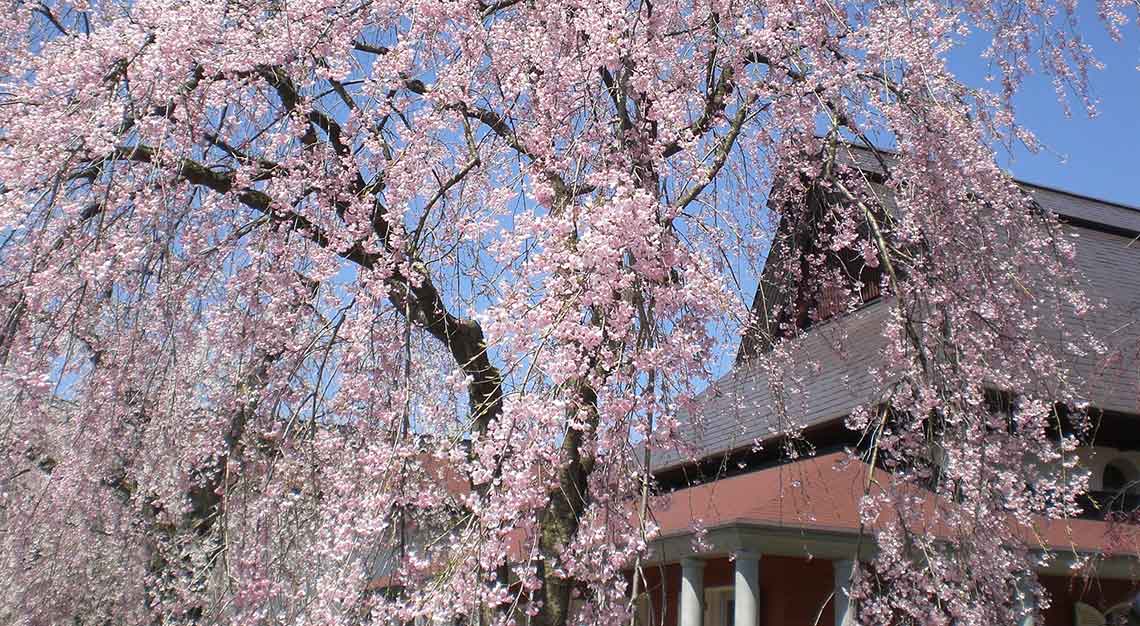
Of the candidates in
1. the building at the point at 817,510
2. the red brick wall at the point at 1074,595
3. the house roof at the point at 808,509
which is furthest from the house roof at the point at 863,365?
the red brick wall at the point at 1074,595

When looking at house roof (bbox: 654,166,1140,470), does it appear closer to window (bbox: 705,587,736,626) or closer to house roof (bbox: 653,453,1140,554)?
house roof (bbox: 653,453,1140,554)

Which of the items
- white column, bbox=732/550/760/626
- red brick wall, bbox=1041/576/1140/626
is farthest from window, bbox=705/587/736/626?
red brick wall, bbox=1041/576/1140/626

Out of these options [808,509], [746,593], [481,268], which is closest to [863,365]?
[808,509]

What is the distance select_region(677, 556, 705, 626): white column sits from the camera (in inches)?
366

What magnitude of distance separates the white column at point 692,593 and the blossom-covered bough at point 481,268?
7.61ft

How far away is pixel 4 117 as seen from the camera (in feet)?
15.3

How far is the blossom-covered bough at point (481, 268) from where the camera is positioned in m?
3.97

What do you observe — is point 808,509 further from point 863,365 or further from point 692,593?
point 863,365

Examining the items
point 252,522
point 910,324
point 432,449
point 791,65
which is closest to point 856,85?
point 791,65

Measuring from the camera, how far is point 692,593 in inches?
367

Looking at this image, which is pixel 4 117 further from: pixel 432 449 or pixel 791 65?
pixel 791 65

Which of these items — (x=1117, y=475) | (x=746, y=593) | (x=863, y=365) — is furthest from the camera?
(x=1117, y=475)

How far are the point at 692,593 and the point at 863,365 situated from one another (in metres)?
3.12

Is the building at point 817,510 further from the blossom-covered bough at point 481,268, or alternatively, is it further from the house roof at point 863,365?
the blossom-covered bough at point 481,268
